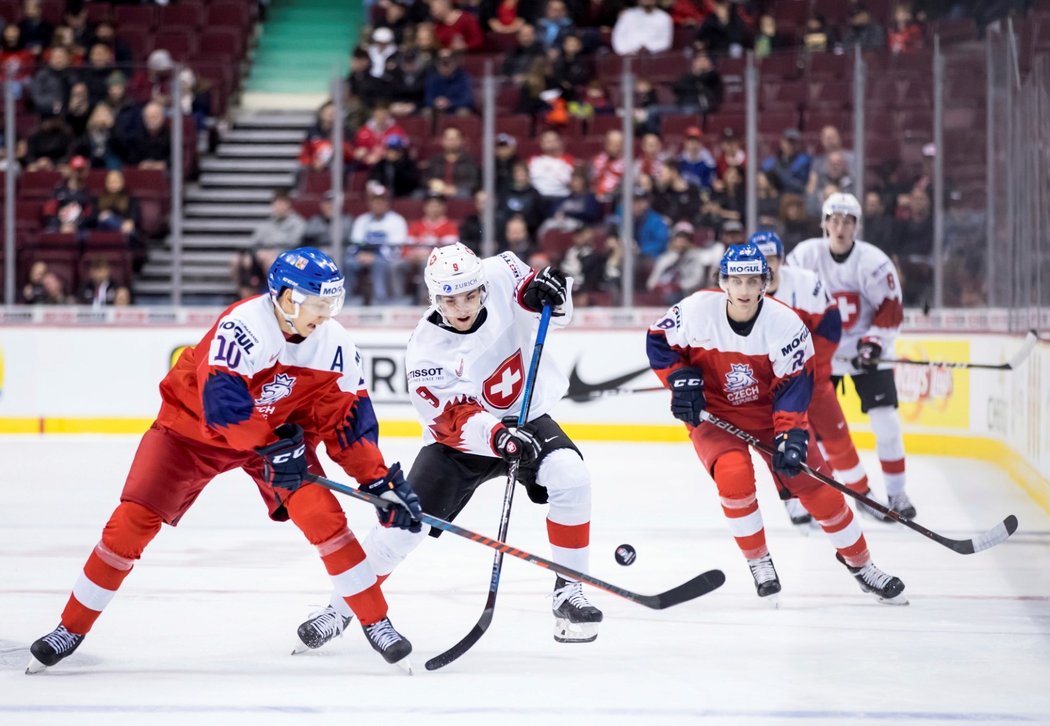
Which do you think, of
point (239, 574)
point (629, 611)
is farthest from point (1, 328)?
point (629, 611)

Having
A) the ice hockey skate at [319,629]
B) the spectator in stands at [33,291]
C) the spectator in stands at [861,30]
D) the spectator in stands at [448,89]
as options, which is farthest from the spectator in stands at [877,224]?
the ice hockey skate at [319,629]

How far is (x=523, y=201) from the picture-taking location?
30.8 ft

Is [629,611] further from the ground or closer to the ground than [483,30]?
closer to the ground

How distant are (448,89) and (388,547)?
6.10 metres

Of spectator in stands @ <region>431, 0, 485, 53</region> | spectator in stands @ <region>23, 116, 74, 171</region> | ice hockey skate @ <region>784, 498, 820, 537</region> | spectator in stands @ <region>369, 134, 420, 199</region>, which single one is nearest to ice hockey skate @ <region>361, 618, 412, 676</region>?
ice hockey skate @ <region>784, 498, 820, 537</region>

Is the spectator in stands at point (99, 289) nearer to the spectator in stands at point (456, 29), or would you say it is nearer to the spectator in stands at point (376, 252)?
the spectator in stands at point (376, 252)

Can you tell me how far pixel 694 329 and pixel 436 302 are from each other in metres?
0.95

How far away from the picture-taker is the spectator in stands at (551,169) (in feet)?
30.8

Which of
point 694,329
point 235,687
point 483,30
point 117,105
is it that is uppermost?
point 483,30

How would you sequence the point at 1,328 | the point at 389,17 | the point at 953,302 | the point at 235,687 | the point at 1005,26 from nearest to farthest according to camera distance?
the point at 235,687
the point at 1005,26
the point at 953,302
the point at 1,328
the point at 389,17

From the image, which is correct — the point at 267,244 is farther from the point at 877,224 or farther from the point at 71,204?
the point at 877,224

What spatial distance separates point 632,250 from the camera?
9.15m

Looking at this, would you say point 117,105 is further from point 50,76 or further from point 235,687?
point 235,687

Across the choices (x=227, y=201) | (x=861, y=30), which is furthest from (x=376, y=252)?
(x=861, y=30)
